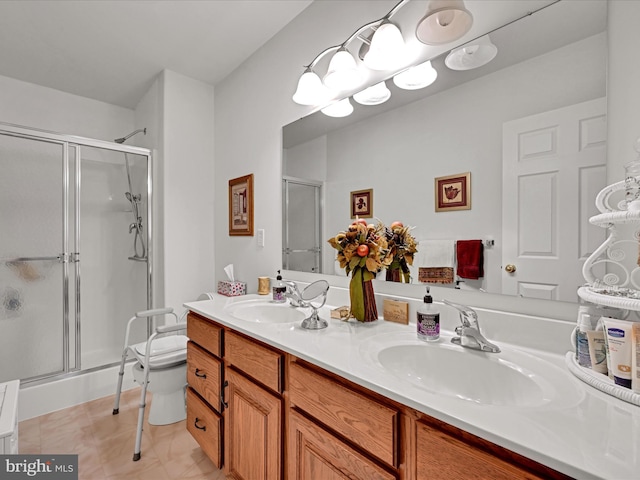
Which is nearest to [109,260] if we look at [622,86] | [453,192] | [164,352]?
[164,352]

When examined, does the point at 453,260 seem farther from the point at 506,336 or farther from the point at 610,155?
the point at 610,155

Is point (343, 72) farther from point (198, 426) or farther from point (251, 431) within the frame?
point (198, 426)

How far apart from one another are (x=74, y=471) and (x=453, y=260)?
77.4 inches

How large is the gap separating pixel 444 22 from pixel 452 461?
4.35 feet

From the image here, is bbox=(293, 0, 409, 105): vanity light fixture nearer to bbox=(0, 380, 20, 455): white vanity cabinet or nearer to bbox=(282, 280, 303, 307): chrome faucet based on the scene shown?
bbox=(282, 280, 303, 307): chrome faucet

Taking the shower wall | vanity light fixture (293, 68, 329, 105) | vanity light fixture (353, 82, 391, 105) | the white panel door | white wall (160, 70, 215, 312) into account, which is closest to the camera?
the white panel door

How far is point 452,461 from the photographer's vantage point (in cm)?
63

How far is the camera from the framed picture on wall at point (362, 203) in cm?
149

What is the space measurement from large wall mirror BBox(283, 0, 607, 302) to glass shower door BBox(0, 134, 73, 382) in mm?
2257

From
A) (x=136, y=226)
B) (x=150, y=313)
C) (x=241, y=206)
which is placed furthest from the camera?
(x=136, y=226)

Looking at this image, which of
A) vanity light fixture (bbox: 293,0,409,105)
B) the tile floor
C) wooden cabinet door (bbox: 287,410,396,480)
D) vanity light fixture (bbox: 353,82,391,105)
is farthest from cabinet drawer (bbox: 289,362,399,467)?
vanity light fixture (bbox: 293,0,409,105)

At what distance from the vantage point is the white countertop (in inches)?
19.5

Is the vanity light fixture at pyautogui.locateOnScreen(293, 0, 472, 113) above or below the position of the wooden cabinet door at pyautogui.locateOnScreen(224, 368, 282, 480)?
above

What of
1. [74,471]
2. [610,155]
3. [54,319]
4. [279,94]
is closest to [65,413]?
[54,319]
